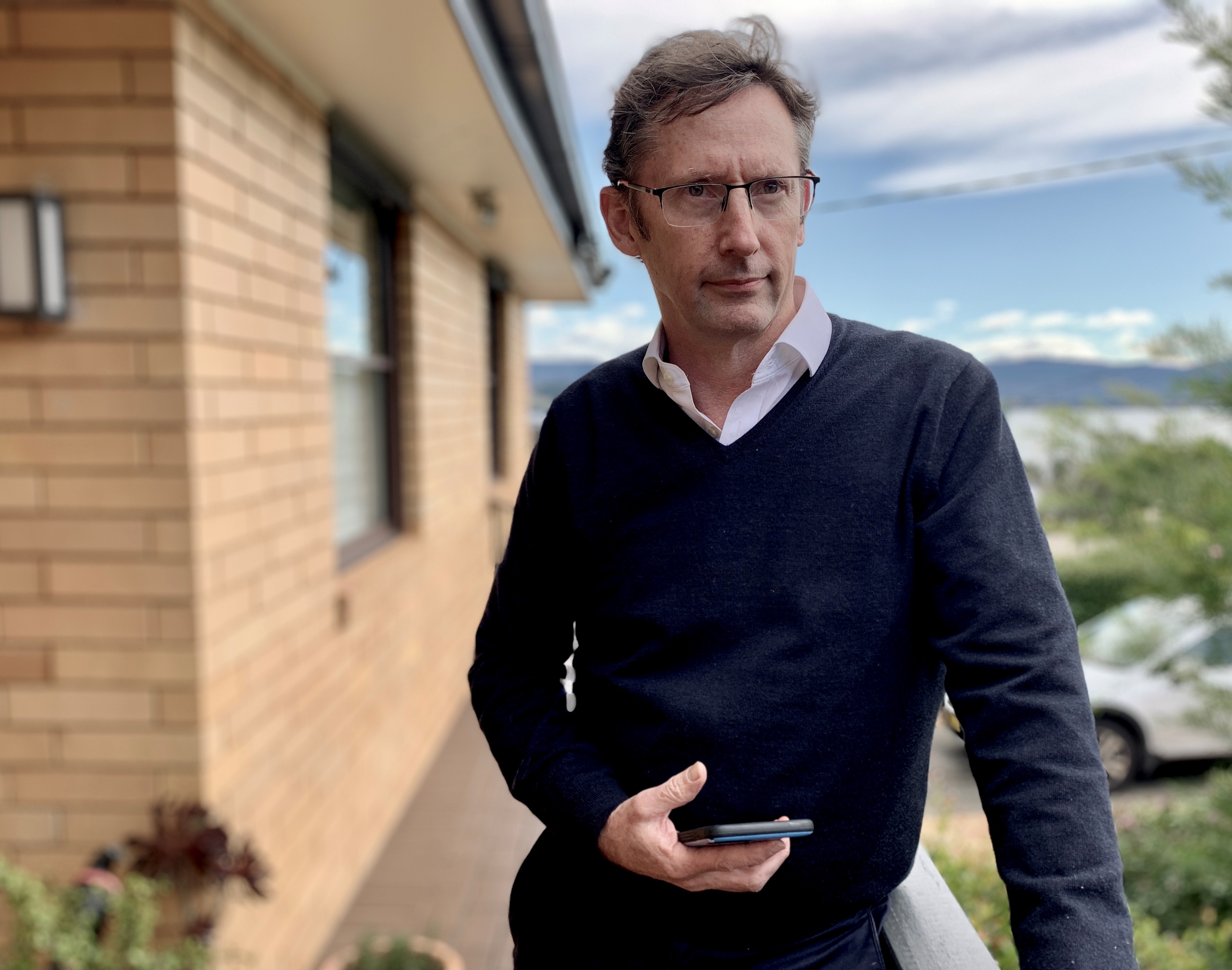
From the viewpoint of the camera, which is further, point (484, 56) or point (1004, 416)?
point (484, 56)

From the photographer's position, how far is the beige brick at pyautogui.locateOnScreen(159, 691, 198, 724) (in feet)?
7.00

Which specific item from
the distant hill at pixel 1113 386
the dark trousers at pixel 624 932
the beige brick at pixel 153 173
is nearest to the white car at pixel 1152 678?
the distant hill at pixel 1113 386

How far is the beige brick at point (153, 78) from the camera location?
2023 millimetres

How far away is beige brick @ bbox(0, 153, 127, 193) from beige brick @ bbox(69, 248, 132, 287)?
2cm

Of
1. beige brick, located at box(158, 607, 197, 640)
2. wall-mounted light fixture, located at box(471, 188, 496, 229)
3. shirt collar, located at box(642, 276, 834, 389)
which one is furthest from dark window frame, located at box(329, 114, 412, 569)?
shirt collar, located at box(642, 276, 834, 389)

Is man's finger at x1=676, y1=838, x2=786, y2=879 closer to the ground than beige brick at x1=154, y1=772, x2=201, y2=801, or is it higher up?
higher up

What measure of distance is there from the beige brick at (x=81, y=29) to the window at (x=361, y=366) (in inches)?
48.5

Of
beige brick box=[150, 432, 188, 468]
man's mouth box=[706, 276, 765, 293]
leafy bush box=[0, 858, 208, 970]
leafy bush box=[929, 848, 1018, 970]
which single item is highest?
man's mouth box=[706, 276, 765, 293]

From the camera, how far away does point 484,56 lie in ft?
8.38

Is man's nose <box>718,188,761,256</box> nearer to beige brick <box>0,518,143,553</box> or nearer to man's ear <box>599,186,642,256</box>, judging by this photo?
man's ear <box>599,186,642,256</box>

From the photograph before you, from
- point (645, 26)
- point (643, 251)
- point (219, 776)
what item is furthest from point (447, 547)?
point (643, 251)

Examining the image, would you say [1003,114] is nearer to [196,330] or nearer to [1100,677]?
[196,330]

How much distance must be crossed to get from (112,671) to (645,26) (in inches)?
69.8

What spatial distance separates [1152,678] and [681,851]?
3.87m
